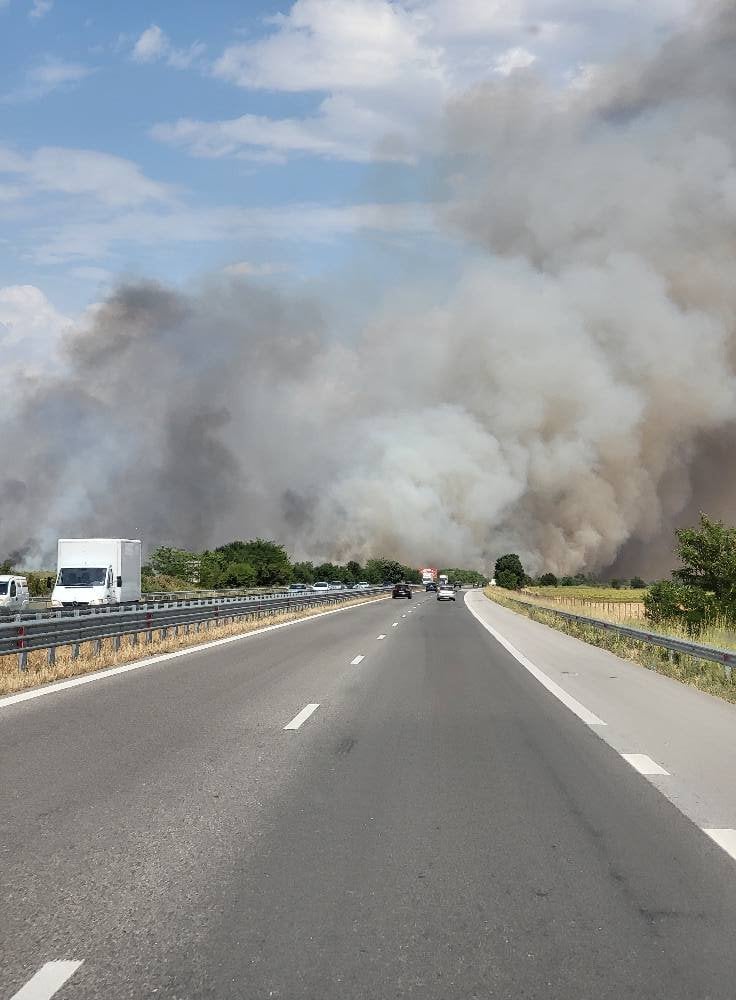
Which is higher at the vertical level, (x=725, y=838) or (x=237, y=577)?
(x=237, y=577)

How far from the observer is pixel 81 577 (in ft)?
131

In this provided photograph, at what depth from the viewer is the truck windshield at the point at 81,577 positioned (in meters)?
39.6

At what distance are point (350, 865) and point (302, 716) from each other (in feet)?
20.0

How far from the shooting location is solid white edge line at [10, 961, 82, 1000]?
382 centimetres

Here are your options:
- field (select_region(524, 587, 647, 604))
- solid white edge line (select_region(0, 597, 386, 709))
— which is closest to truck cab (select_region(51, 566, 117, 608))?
solid white edge line (select_region(0, 597, 386, 709))

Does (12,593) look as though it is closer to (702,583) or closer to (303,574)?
(702,583)

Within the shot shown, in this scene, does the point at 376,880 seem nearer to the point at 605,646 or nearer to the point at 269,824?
the point at 269,824

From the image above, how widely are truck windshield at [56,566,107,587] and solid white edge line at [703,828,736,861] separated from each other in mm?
35688

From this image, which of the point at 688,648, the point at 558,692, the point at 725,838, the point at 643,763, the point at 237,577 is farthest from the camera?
the point at 237,577

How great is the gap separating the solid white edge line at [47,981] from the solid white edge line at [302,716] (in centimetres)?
667

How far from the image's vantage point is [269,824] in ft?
21.2

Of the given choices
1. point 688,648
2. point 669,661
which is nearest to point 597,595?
point 669,661

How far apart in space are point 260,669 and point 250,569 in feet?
344

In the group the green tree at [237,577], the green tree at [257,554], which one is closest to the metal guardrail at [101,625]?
the green tree at [237,577]
